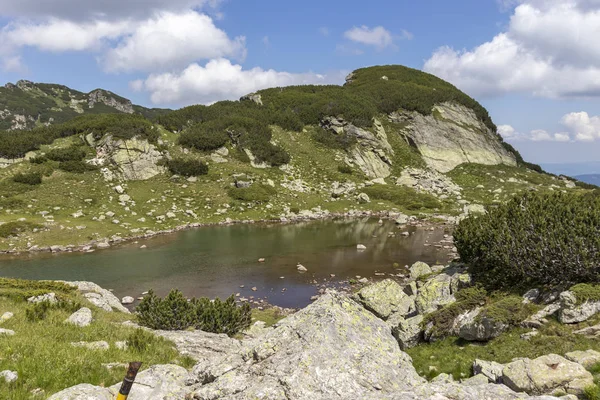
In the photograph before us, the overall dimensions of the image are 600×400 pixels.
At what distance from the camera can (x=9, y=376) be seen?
777cm

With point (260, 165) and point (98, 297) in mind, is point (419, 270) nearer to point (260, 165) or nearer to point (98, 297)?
point (98, 297)

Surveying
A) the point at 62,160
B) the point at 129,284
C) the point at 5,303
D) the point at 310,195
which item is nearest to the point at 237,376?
the point at 5,303

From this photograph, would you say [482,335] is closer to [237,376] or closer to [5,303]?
[237,376]

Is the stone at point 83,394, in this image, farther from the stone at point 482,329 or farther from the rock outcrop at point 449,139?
the rock outcrop at point 449,139

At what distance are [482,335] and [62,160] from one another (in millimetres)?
68372

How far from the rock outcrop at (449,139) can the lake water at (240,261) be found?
170 ft

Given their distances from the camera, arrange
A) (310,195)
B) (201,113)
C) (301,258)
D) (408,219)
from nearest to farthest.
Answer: (301,258) → (408,219) → (310,195) → (201,113)

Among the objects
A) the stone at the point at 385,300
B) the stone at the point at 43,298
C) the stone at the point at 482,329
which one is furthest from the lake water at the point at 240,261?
the stone at the point at 482,329

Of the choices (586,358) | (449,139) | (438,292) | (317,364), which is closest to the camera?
(317,364)

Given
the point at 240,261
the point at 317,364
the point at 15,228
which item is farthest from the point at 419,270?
the point at 15,228

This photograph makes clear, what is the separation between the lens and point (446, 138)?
100562mm

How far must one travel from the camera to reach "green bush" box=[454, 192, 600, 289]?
17734 millimetres

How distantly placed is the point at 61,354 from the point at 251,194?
2135 inches

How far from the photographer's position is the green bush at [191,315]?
17.8m
